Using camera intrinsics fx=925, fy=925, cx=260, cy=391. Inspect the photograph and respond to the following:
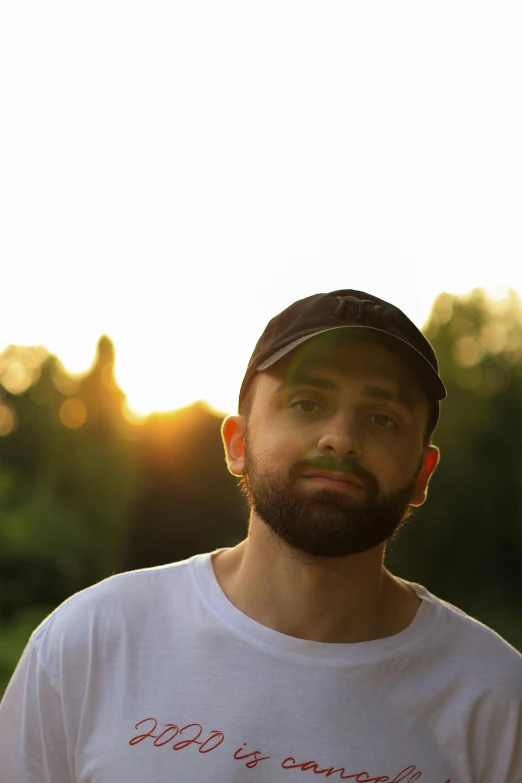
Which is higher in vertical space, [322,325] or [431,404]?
[322,325]

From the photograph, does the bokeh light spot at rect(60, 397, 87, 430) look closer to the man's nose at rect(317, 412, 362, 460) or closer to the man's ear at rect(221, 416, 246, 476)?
the man's ear at rect(221, 416, 246, 476)

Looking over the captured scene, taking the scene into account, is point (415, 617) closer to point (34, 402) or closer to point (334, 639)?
point (334, 639)

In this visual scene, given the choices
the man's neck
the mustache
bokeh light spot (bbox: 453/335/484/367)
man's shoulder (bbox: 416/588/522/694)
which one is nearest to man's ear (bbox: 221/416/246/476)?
the man's neck

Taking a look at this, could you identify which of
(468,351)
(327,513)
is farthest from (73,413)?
(327,513)

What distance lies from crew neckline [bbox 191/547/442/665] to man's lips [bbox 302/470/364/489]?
401 millimetres

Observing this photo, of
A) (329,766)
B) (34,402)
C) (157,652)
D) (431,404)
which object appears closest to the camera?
(329,766)

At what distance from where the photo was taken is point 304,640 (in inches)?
89.3

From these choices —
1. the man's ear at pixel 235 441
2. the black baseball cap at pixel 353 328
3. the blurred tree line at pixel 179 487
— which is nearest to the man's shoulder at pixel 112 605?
the man's ear at pixel 235 441

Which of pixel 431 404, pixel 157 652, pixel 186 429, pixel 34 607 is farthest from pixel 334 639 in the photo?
pixel 34 607

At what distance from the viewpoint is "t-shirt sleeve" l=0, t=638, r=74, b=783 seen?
2229mm

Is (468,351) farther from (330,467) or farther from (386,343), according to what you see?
(330,467)

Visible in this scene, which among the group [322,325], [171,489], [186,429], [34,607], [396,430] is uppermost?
[322,325]

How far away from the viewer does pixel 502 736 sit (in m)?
2.19

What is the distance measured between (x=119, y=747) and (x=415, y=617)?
80 centimetres
